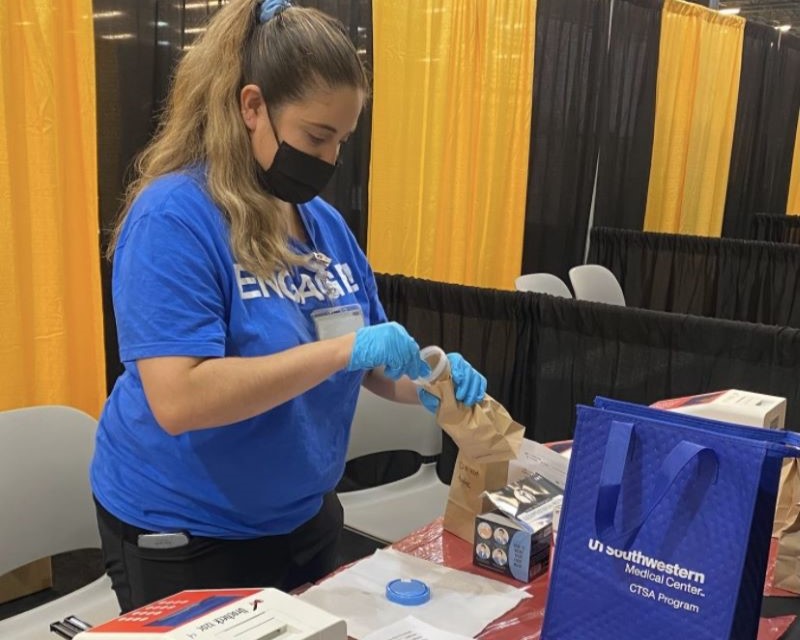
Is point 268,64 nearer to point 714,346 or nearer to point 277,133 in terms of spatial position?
point 277,133

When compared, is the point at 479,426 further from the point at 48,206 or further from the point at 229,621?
the point at 48,206

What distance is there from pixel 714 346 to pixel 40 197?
1921 millimetres

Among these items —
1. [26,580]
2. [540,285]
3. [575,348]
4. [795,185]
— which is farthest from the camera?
Answer: [795,185]

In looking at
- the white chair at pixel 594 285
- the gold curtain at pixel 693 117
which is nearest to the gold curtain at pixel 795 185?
the gold curtain at pixel 693 117

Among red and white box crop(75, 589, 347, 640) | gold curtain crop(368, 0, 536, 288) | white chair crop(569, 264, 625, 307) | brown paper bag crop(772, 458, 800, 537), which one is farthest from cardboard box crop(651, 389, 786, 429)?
white chair crop(569, 264, 625, 307)

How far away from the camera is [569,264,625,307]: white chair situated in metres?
3.79

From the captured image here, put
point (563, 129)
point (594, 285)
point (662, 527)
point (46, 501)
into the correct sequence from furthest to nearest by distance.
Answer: point (563, 129) → point (594, 285) → point (46, 501) → point (662, 527)

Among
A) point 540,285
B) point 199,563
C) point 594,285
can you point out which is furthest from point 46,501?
point 594,285

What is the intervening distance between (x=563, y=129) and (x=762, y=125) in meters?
2.64

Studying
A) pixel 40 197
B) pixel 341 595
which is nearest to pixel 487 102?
pixel 40 197

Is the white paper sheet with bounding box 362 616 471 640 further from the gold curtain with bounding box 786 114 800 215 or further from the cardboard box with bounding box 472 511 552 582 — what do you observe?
the gold curtain with bounding box 786 114 800 215

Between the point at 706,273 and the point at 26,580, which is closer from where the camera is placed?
the point at 26,580

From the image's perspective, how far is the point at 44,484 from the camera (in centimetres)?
160

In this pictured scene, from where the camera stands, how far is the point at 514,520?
3.88 feet
